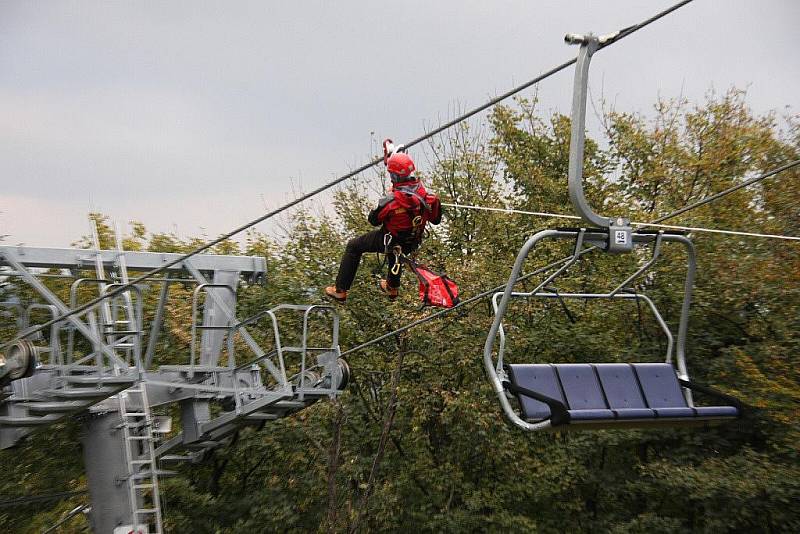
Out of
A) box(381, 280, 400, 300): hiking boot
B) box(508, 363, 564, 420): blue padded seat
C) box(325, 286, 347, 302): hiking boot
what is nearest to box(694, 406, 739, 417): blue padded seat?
box(508, 363, 564, 420): blue padded seat

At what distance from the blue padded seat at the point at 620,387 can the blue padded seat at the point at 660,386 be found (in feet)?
0.19

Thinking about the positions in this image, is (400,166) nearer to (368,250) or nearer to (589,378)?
(368,250)

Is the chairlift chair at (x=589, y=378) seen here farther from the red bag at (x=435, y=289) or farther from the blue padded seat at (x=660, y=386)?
the red bag at (x=435, y=289)

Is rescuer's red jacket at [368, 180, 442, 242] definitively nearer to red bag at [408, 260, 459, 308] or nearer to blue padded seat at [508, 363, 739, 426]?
red bag at [408, 260, 459, 308]

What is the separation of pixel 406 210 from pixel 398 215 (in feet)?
0.23

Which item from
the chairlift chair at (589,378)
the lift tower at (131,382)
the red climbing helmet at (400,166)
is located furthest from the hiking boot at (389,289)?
the chairlift chair at (589,378)

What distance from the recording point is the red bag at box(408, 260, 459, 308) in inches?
297

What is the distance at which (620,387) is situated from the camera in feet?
22.4

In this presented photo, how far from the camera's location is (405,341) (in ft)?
53.8

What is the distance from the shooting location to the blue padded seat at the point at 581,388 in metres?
6.59

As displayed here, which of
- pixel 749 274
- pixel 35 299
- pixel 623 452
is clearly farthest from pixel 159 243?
pixel 749 274

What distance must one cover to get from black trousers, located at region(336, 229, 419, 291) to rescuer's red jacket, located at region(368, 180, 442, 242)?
11cm

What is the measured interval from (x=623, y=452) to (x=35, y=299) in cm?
1036

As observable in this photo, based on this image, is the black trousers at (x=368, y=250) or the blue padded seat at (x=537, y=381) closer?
the blue padded seat at (x=537, y=381)
